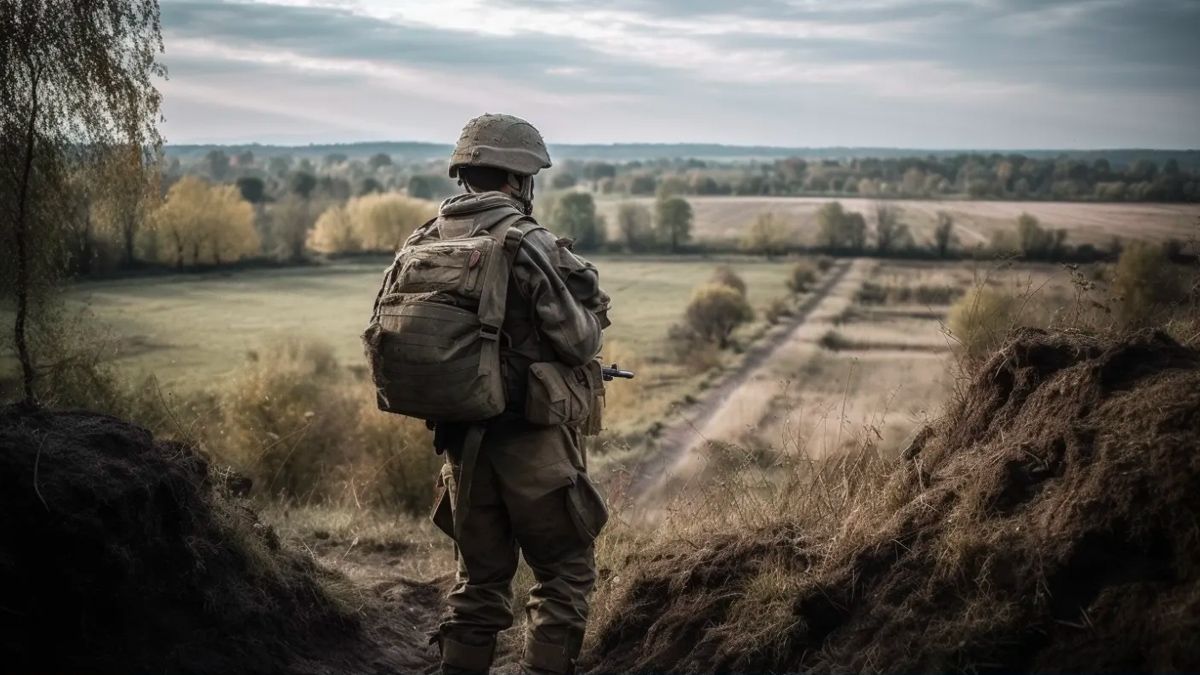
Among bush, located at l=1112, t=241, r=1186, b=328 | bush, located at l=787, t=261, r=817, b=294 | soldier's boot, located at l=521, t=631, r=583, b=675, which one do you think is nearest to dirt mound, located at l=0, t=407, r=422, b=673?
soldier's boot, located at l=521, t=631, r=583, b=675

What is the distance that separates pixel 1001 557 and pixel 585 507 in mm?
1974

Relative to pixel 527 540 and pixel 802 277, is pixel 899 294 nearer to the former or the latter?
pixel 802 277

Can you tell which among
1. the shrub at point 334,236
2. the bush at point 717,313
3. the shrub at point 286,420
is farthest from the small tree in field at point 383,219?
the shrub at point 286,420

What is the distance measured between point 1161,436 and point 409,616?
4881 millimetres

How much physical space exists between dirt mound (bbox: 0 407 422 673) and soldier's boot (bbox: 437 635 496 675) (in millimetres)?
880

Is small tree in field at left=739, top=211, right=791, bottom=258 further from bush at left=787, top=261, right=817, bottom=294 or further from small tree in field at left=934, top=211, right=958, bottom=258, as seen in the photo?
small tree in field at left=934, top=211, right=958, bottom=258

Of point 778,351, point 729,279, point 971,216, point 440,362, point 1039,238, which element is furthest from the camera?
point 729,279

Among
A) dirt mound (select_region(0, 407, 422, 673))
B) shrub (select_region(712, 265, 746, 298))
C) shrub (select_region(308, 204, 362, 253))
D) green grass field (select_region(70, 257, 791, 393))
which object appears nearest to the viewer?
dirt mound (select_region(0, 407, 422, 673))

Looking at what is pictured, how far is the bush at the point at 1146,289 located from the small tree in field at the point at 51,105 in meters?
8.64

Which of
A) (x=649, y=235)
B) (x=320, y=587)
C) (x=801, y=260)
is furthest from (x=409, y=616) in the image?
(x=649, y=235)

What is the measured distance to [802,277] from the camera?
61969 millimetres

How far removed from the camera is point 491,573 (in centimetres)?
514

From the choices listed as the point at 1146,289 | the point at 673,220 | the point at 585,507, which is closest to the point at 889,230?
the point at 673,220

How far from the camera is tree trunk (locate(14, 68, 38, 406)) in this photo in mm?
8539
